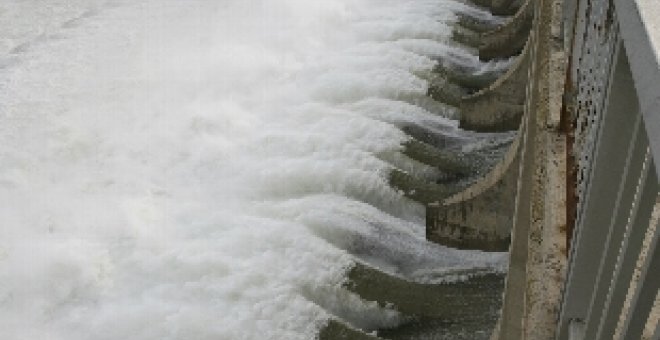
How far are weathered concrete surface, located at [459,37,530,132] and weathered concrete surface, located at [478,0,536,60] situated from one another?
0.97m

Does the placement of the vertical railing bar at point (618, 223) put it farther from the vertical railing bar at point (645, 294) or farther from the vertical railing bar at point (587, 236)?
the vertical railing bar at point (645, 294)

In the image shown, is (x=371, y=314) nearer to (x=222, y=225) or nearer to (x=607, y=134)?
(x=222, y=225)

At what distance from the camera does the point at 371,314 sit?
150 inches

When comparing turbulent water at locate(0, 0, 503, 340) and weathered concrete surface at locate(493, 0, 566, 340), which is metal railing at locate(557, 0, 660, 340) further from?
turbulent water at locate(0, 0, 503, 340)

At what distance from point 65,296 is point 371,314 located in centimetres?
176

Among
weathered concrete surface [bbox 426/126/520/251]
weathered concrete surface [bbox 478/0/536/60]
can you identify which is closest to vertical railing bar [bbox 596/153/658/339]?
weathered concrete surface [bbox 426/126/520/251]

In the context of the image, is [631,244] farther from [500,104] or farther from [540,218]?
[500,104]

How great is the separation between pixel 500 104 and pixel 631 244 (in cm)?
391

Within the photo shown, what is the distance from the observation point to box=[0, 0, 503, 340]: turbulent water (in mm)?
3873

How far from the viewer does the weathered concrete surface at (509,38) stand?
6.19 meters

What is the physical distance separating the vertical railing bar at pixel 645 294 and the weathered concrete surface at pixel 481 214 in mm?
2052

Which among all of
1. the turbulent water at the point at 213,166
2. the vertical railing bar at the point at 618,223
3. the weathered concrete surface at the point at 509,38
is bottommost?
the turbulent water at the point at 213,166

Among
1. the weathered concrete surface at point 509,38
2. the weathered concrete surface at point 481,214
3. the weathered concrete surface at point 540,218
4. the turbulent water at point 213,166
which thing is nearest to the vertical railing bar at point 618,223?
the weathered concrete surface at point 540,218

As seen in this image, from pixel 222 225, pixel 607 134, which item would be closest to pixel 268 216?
pixel 222 225
